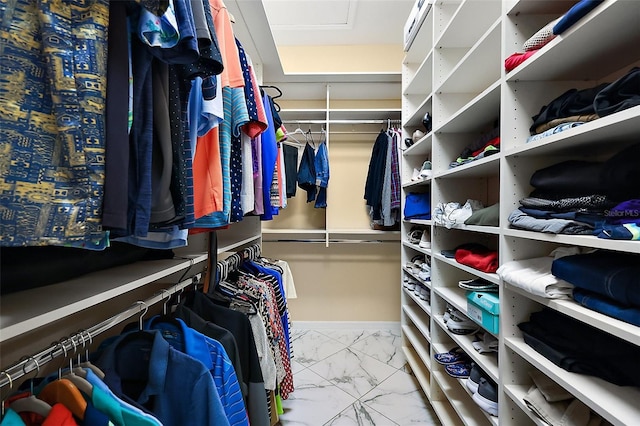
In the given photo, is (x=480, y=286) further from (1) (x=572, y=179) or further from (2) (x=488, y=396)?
(1) (x=572, y=179)

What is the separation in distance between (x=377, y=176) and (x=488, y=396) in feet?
6.13

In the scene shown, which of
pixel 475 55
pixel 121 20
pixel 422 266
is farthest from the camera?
pixel 422 266

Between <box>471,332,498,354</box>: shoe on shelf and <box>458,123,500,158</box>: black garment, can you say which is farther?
<box>458,123,500,158</box>: black garment

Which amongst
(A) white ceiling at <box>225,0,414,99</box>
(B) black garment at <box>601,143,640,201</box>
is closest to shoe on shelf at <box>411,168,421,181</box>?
(A) white ceiling at <box>225,0,414,99</box>

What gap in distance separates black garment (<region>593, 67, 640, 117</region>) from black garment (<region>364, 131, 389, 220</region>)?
6.35 ft

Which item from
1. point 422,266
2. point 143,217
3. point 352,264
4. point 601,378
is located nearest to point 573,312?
point 601,378

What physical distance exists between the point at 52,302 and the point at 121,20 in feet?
1.87

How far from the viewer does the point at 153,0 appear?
1.74 ft

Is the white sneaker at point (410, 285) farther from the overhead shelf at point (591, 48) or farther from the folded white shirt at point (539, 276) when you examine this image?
the overhead shelf at point (591, 48)

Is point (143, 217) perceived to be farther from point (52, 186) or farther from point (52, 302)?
point (52, 302)

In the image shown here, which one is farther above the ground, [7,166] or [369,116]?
[369,116]

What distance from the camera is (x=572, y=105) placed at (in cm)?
90

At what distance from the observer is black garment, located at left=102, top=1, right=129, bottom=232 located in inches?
20.5

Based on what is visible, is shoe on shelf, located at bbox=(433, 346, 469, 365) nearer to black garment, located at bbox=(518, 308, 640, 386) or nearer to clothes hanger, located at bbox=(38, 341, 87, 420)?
black garment, located at bbox=(518, 308, 640, 386)
